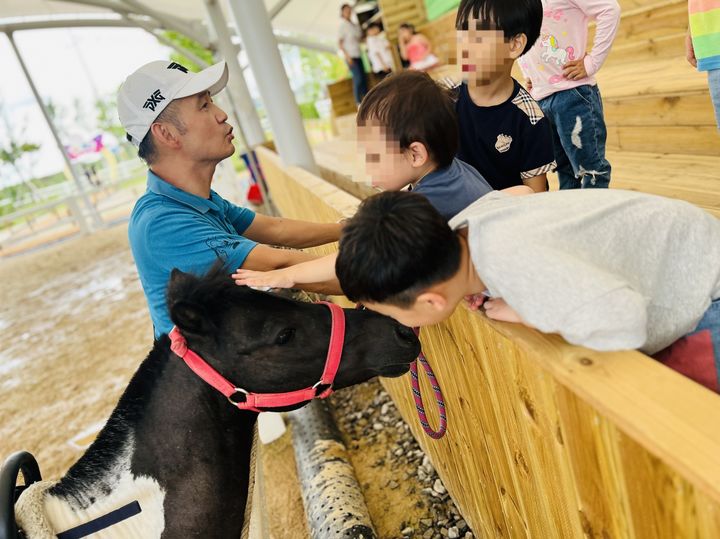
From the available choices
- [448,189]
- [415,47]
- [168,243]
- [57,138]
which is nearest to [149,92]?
[168,243]

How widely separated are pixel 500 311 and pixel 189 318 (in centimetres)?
81

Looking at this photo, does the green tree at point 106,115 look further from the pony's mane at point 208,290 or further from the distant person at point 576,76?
the pony's mane at point 208,290

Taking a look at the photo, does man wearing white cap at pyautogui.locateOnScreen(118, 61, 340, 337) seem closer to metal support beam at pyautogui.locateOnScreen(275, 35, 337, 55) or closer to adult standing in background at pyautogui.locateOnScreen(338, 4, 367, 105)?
adult standing in background at pyautogui.locateOnScreen(338, 4, 367, 105)

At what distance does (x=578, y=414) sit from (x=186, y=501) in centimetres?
119

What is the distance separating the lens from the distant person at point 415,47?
9164 mm

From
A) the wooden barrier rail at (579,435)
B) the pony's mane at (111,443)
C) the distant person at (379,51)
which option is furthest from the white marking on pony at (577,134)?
the distant person at (379,51)

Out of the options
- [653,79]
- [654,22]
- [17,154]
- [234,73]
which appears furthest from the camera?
[17,154]

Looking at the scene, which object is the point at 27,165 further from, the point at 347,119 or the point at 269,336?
the point at 269,336

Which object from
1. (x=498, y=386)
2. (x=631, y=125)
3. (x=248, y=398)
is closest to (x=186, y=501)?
(x=248, y=398)

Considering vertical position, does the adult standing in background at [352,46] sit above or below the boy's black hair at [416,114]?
above

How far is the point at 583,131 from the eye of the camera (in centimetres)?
241

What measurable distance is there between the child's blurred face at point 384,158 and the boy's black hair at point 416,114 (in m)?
0.02

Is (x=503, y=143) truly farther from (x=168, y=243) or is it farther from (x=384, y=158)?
(x=168, y=243)

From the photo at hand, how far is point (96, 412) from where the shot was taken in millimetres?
5039
